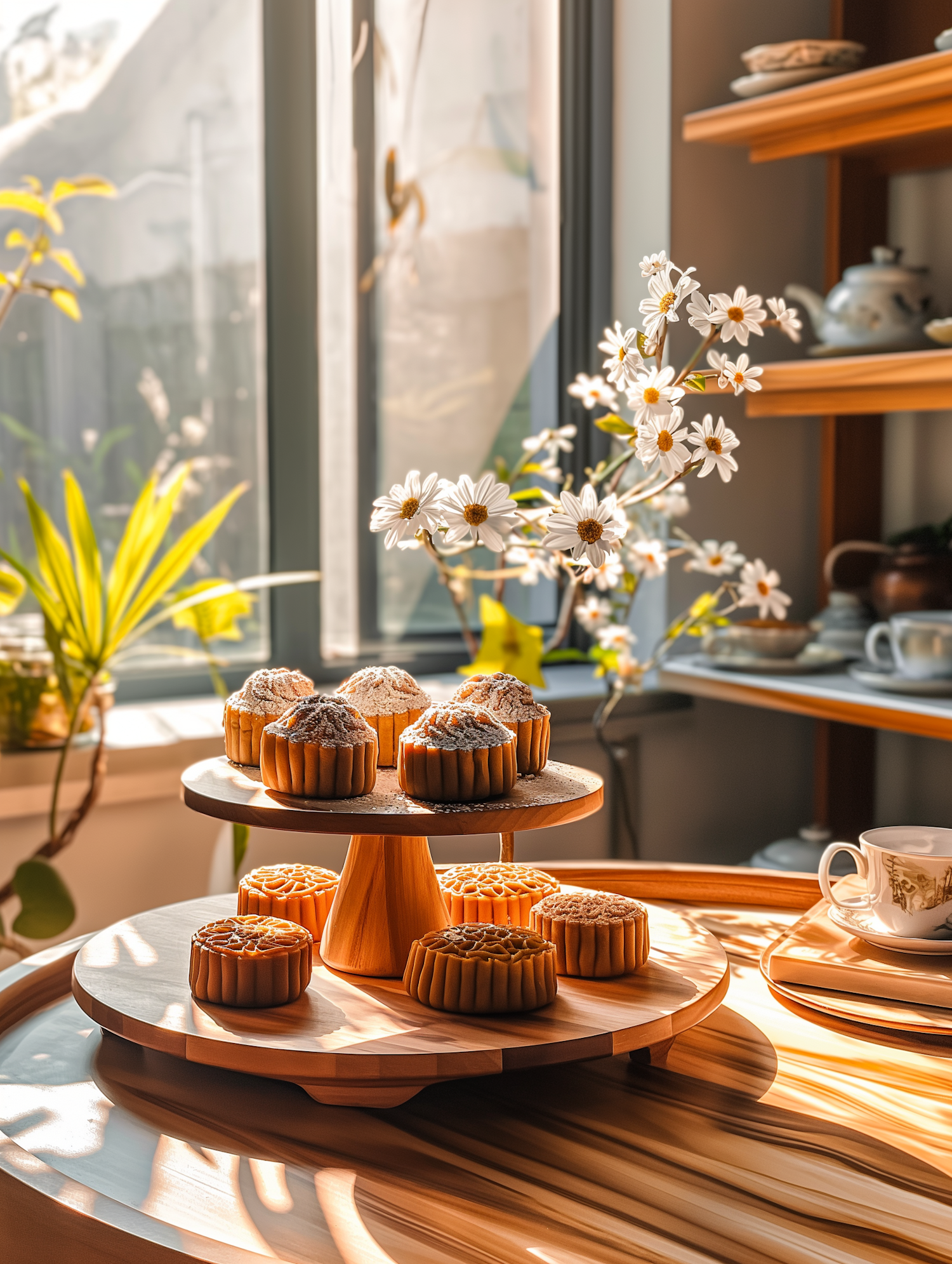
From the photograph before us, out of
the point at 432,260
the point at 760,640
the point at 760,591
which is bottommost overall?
the point at 760,640

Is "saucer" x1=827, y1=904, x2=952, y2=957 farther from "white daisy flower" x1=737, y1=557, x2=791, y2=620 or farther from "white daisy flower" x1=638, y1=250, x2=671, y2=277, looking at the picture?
"white daisy flower" x1=737, y1=557, x2=791, y2=620

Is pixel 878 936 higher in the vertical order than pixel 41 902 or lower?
higher

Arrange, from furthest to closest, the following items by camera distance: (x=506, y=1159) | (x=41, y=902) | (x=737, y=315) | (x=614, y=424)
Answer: (x=41, y=902), (x=614, y=424), (x=737, y=315), (x=506, y=1159)

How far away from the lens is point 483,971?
0.78m

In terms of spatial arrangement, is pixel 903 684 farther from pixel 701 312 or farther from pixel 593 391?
pixel 701 312

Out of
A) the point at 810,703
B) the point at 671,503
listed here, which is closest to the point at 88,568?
the point at 671,503

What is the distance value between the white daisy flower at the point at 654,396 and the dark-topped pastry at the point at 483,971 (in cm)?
35

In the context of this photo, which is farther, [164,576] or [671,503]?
[671,503]

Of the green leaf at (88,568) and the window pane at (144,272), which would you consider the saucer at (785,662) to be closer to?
the window pane at (144,272)

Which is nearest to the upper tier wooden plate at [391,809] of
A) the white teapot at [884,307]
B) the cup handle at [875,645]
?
the cup handle at [875,645]

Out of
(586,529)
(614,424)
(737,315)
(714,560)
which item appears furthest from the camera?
(714,560)

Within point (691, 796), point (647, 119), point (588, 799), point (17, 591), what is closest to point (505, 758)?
point (588, 799)

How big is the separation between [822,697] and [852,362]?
0.50 m

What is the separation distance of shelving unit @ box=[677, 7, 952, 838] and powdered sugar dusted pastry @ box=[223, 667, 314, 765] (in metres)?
1.08
